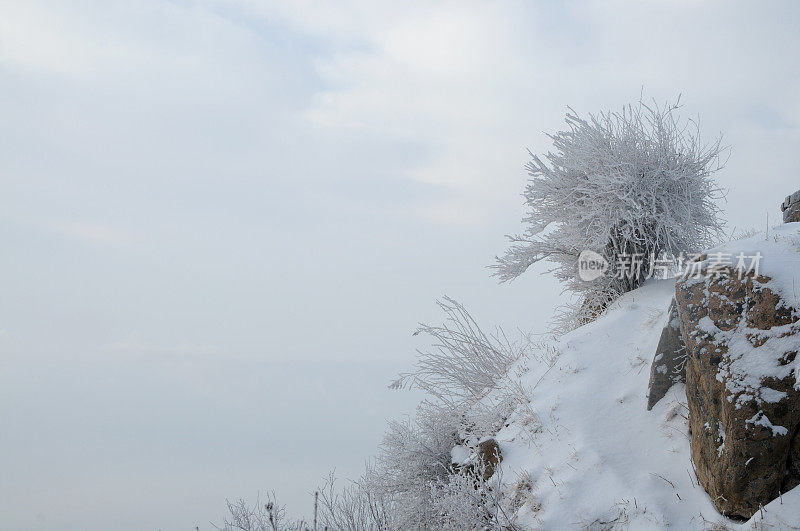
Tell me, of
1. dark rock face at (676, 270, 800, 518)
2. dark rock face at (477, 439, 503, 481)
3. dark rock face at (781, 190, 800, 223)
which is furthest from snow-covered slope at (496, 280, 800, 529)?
dark rock face at (781, 190, 800, 223)

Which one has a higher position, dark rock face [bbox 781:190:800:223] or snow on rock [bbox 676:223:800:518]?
dark rock face [bbox 781:190:800:223]

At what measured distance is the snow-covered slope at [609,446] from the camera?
19.1ft

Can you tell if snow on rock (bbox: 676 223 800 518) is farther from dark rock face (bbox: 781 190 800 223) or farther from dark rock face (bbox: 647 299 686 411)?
dark rock face (bbox: 781 190 800 223)

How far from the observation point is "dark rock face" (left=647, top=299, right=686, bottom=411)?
6.94m

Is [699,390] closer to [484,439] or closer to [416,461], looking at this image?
[484,439]

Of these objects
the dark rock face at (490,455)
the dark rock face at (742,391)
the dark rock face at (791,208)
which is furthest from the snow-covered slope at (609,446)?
the dark rock face at (791,208)

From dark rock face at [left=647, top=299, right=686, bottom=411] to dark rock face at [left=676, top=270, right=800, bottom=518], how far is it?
55 cm

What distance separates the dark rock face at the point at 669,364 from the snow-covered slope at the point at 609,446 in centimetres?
9

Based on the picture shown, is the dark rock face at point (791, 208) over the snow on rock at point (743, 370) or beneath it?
over

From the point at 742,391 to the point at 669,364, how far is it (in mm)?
1335

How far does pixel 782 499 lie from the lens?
5266mm

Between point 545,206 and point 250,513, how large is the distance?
696 cm

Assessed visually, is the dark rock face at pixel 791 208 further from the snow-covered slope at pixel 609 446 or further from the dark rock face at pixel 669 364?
the dark rock face at pixel 669 364

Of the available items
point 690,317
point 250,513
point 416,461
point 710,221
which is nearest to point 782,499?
point 690,317
